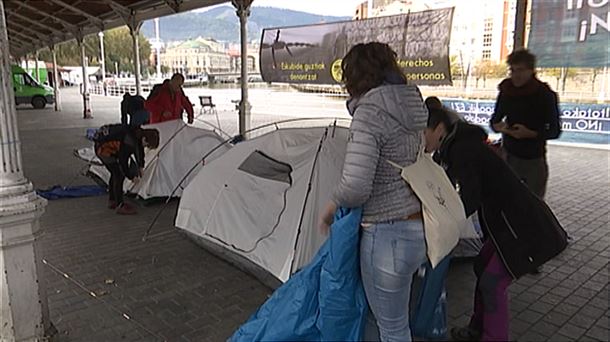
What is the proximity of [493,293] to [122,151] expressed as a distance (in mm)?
4312

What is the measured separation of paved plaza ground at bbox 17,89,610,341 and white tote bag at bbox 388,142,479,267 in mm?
1360

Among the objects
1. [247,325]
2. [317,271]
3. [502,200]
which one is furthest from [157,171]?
[502,200]

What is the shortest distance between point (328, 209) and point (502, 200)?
89 centimetres

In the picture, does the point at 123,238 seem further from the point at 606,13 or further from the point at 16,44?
the point at 16,44

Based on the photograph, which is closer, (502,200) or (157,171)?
(502,200)

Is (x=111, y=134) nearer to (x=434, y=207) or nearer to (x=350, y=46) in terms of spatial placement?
(x=434, y=207)

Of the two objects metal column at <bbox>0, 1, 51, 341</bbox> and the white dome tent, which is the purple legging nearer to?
the white dome tent

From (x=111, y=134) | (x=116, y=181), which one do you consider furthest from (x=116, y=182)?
(x=111, y=134)

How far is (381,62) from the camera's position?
5.86 feet

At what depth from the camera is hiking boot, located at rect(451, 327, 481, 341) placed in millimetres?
2597

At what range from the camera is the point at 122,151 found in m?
5.39

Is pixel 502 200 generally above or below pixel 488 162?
below

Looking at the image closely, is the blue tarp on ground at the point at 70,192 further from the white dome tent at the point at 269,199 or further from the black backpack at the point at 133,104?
the white dome tent at the point at 269,199

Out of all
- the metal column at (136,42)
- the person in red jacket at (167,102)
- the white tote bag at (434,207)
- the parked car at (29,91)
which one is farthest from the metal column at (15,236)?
the parked car at (29,91)
